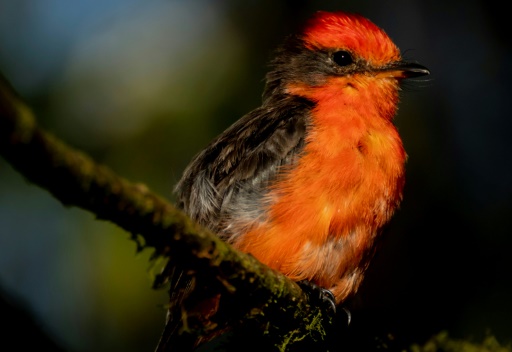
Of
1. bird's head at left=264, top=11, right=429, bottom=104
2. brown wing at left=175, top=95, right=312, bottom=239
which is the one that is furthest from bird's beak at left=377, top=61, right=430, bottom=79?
brown wing at left=175, top=95, right=312, bottom=239

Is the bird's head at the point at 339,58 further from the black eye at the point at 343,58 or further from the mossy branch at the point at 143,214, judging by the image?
the mossy branch at the point at 143,214

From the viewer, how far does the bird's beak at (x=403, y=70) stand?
5.31m

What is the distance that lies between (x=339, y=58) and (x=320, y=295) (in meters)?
1.88

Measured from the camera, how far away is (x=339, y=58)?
539 cm

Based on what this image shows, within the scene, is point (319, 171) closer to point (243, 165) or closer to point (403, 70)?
point (243, 165)

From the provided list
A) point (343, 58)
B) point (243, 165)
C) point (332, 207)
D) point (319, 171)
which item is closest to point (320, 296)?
point (332, 207)

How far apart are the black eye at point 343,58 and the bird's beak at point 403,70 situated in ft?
0.75

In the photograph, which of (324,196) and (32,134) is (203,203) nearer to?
(324,196)

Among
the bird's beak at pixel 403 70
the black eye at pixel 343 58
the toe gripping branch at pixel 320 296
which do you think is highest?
the bird's beak at pixel 403 70

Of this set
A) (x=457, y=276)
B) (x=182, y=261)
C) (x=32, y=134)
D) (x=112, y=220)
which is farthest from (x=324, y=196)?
(x=457, y=276)

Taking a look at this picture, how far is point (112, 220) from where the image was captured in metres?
2.58

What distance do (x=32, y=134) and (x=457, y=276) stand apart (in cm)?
552

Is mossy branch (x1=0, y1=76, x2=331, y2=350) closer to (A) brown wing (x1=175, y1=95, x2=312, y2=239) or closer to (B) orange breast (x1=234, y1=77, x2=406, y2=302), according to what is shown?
(B) orange breast (x1=234, y1=77, x2=406, y2=302)

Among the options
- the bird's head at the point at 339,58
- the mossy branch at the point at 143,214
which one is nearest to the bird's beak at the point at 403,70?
the bird's head at the point at 339,58
